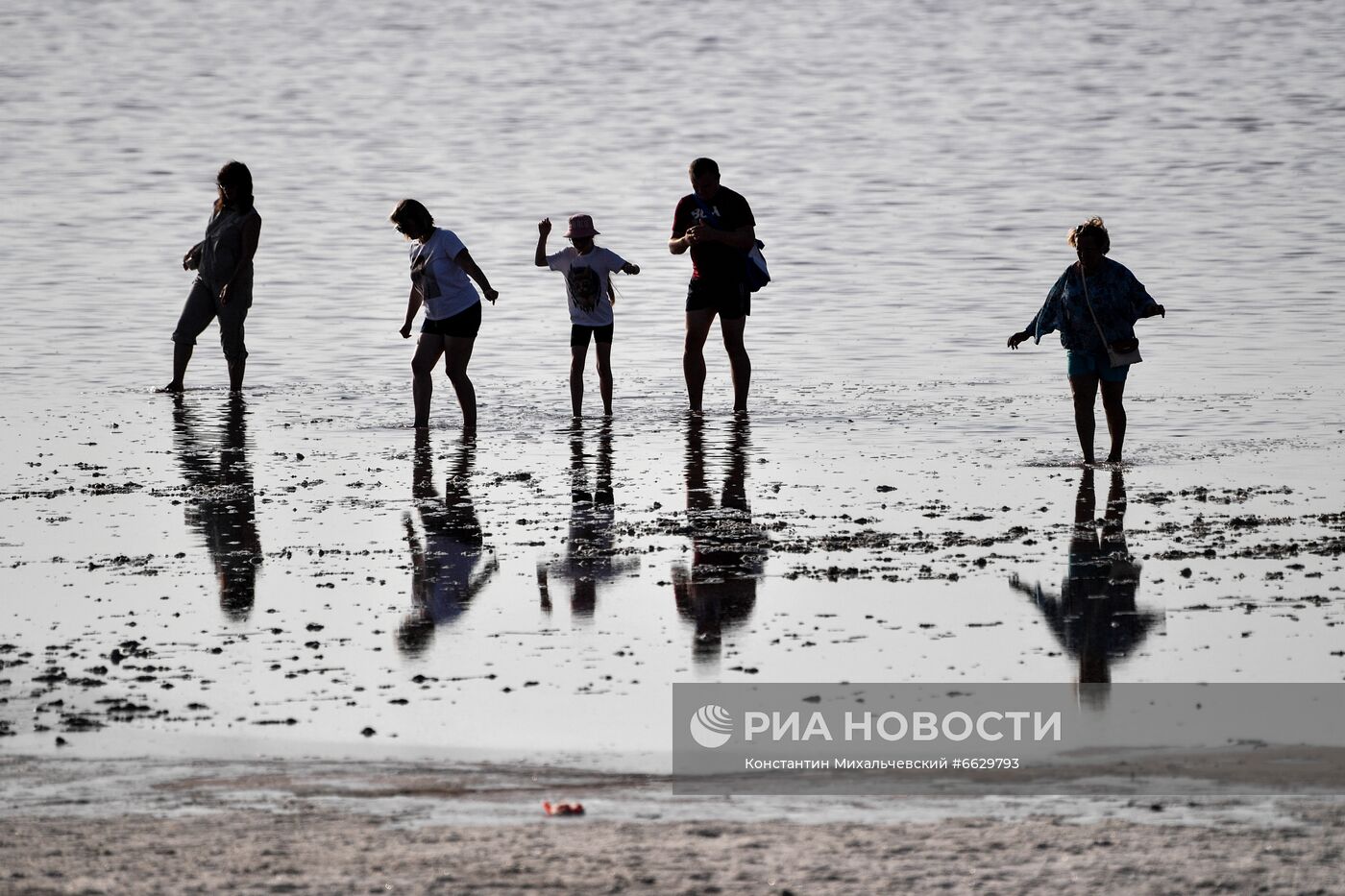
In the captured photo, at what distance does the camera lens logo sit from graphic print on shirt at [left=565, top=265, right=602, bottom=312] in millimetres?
6975

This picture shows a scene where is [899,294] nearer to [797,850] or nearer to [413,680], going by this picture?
[413,680]

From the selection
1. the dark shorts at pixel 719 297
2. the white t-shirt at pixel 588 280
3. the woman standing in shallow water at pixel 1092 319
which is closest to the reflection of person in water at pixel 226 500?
the white t-shirt at pixel 588 280

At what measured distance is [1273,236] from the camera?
26328 millimetres

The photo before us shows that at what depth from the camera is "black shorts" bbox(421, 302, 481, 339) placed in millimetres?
13891

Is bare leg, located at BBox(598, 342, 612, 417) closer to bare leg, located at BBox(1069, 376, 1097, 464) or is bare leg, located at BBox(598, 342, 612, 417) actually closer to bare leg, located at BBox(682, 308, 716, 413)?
bare leg, located at BBox(682, 308, 716, 413)

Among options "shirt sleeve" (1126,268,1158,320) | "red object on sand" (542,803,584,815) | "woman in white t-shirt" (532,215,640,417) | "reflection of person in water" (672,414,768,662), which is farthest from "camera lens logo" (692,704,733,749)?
"woman in white t-shirt" (532,215,640,417)

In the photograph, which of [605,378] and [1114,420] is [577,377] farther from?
[1114,420]

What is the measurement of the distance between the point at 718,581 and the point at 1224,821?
3.51 m

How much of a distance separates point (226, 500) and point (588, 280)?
348cm

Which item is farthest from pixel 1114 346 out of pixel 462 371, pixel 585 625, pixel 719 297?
pixel 585 625

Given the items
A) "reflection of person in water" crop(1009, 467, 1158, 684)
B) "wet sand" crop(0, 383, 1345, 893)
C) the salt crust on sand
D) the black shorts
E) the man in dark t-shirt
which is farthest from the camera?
the man in dark t-shirt

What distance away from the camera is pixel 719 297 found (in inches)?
573

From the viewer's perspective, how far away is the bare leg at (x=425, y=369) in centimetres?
1392

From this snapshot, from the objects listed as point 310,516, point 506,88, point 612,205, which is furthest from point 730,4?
point 310,516
